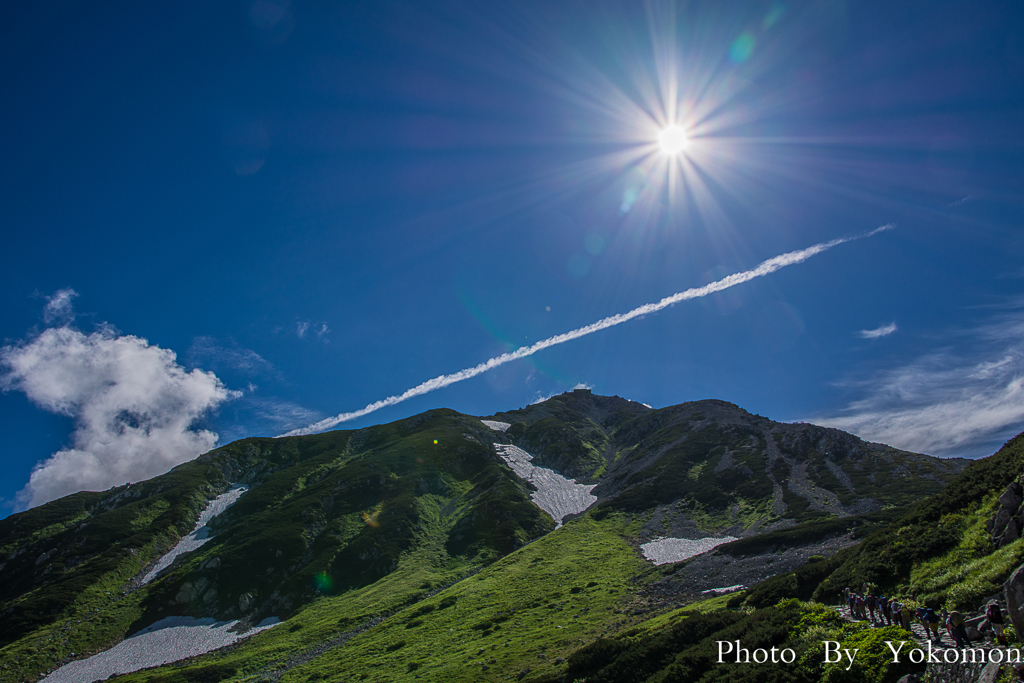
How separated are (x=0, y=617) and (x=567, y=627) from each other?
386 ft

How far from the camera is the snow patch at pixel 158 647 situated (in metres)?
68.1

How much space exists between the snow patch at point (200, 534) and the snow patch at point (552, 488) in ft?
302

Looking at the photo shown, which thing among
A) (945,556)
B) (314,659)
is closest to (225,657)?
(314,659)

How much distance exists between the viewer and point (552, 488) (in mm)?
144500

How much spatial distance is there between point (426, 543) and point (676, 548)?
58.9 metres

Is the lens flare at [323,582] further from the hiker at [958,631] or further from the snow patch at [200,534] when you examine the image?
the hiker at [958,631]

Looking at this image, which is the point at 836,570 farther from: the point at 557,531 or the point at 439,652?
the point at 557,531

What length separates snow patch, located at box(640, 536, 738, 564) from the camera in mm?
75438

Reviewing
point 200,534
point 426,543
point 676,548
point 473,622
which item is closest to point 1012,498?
point 473,622

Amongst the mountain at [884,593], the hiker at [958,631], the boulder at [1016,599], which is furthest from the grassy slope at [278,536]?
the boulder at [1016,599]

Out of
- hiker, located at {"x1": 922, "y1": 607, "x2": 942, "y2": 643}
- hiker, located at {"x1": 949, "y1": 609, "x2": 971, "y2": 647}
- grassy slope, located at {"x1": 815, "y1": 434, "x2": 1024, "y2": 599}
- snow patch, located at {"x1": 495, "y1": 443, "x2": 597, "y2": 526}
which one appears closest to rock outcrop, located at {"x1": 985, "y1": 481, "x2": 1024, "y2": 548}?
grassy slope, located at {"x1": 815, "y1": 434, "x2": 1024, "y2": 599}

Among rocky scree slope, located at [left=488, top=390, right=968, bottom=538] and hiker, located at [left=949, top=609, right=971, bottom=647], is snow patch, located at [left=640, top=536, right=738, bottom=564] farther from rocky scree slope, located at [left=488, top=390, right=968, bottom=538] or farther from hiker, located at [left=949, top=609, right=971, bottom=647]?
hiker, located at [left=949, top=609, right=971, bottom=647]

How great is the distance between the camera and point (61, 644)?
75.1m

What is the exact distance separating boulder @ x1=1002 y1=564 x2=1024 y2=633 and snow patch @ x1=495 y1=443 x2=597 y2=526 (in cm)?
10968
